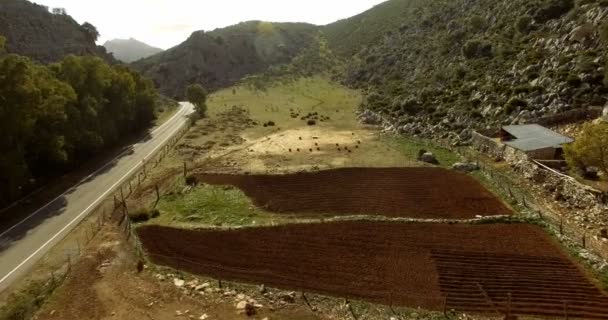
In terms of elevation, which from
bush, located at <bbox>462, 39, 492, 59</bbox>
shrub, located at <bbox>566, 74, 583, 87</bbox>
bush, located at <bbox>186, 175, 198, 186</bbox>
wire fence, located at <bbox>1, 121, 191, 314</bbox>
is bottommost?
wire fence, located at <bbox>1, 121, 191, 314</bbox>

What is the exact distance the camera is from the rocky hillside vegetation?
63312 millimetres

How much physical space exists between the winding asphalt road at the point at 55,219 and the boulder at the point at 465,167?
4092 centimetres

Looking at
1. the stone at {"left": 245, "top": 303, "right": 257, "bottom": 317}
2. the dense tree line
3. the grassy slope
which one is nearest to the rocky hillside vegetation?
the grassy slope

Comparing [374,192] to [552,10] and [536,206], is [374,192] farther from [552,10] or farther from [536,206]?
[552,10]

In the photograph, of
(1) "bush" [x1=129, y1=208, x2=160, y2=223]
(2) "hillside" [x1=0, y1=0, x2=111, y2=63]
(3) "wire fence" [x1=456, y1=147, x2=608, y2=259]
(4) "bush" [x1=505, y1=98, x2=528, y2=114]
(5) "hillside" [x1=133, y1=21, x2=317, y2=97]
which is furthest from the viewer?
(5) "hillside" [x1=133, y1=21, x2=317, y2=97]

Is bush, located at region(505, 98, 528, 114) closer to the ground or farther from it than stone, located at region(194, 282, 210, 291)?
farther from it

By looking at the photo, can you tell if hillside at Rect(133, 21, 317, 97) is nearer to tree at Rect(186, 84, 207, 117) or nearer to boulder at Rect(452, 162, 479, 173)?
tree at Rect(186, 84, 207, 117)

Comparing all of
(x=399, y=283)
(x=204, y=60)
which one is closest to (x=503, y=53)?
(x=399, y=283)

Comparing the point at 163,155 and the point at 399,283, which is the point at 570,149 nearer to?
the point at 399,283

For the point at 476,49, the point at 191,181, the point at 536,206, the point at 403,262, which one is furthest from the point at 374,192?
the point at 476,49

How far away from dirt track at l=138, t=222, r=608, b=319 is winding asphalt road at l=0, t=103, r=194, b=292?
26.6 feet

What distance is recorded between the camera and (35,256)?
112 ft

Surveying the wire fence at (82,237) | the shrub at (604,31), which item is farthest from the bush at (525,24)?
the wire fence at (82,237)

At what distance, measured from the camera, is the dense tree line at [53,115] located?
41.6 m
